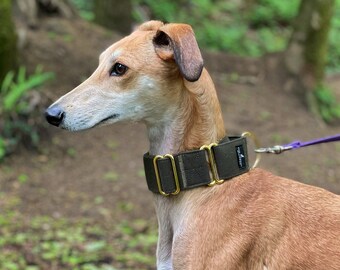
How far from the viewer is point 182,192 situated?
348 centimetres

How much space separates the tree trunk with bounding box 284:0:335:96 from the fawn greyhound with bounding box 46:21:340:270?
9.02 m

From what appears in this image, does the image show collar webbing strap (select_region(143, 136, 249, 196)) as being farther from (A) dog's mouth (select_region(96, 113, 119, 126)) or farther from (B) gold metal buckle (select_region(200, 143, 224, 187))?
(A) dog's mouth (select_region(96, 113, 119, 126))

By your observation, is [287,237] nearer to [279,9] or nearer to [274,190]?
[274,190]

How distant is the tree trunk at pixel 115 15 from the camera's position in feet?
43.9

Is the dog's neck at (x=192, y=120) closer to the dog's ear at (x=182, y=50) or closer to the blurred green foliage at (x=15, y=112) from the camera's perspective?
the dog's ear at (x=182, y=50)

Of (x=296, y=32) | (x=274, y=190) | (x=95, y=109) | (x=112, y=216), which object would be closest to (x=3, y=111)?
(x=112, y=216)

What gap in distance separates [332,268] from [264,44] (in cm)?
1629

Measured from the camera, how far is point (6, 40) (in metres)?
8.70

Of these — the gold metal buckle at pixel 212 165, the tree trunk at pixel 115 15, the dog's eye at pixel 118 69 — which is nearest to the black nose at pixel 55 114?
the dog's eye at pixel 118 69

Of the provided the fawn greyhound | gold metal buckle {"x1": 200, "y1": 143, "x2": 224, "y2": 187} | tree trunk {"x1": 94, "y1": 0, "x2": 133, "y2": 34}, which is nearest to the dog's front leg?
the fawn greyhound

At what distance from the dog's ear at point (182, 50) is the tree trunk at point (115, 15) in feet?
33.2

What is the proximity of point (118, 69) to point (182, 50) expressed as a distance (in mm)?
477

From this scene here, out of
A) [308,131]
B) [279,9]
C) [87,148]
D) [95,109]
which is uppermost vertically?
[279,9]

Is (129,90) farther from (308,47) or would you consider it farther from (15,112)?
(308,47)
